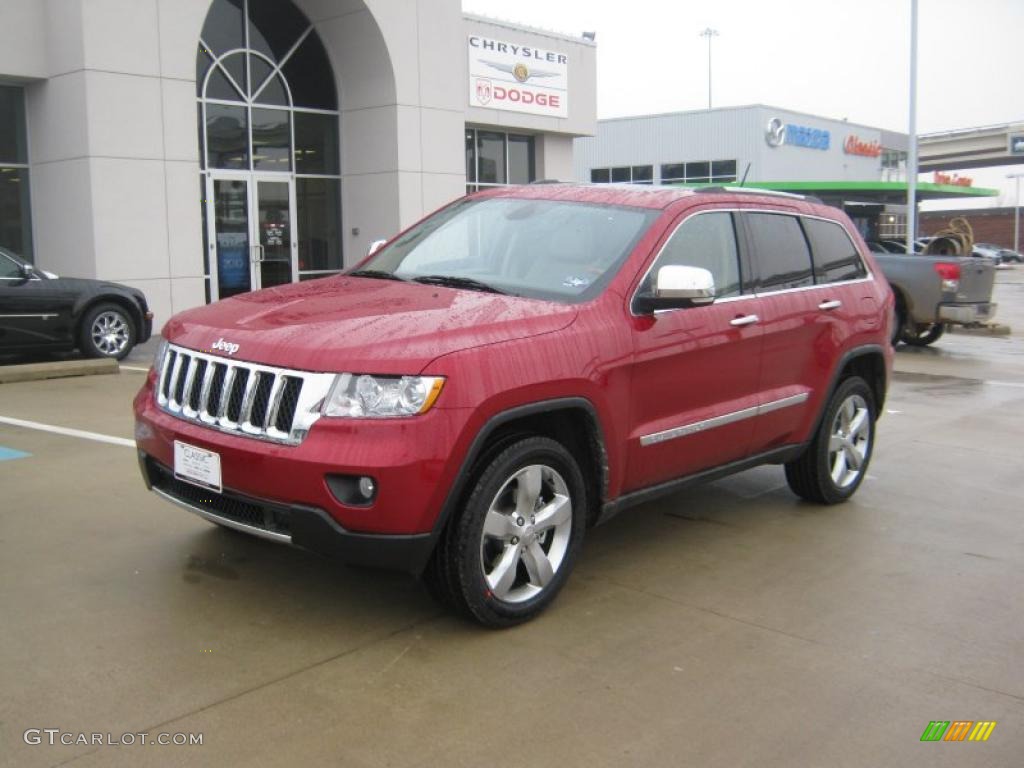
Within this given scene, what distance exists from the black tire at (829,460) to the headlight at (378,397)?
10.3 ft

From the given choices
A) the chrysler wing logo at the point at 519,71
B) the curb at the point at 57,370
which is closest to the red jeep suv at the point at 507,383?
the curb at the point at 57,370

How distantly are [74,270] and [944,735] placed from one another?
14317 millimetres

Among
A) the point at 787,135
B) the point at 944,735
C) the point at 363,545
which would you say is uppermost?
the point at 787,135

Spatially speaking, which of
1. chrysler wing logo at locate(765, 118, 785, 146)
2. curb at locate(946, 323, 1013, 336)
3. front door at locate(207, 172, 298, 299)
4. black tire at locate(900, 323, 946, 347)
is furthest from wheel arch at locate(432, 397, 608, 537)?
chrysler wing logo at locate(765, 118, 785, 146)

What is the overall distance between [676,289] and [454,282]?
106cm

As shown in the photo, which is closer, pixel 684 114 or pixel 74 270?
pixel 74 270

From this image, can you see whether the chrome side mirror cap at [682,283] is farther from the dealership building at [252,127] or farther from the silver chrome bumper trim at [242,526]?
the dealership building at [252,127]

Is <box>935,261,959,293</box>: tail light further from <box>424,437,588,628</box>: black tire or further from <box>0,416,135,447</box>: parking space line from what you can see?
<box>424,437,588,628</box>: black tire

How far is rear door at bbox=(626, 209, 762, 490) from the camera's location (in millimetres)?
4766

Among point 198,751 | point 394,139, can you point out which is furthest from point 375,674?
point 394,139

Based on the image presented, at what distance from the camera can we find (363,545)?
3809 millimetres

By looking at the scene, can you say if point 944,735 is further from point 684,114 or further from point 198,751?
point 684,114

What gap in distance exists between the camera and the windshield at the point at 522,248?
4.79 meters

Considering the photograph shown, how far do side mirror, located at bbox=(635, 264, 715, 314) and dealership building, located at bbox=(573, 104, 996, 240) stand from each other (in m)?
42.3
